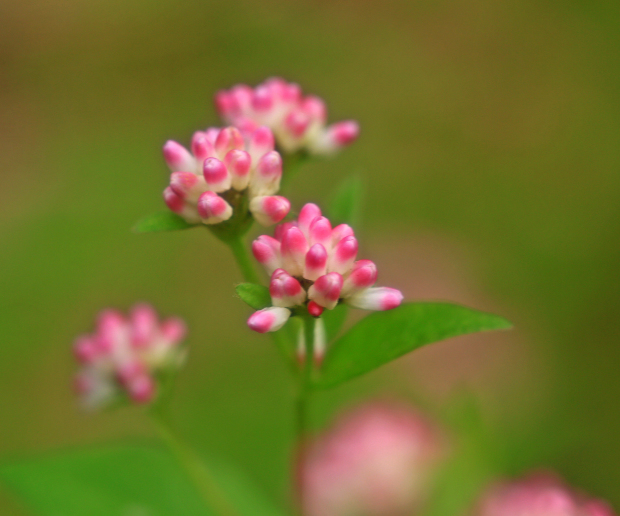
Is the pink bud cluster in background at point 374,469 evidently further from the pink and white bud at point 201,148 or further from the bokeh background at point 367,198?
the pink and white bud at point 201,148

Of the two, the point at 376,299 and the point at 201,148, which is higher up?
the point at 201,148

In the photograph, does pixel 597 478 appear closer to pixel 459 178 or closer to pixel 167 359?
pixel 459 178

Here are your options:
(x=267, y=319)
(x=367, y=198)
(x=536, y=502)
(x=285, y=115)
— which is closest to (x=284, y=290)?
(x=267, y=319)

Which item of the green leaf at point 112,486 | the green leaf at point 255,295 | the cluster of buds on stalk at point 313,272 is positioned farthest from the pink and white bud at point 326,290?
the green leaf at point 112,486

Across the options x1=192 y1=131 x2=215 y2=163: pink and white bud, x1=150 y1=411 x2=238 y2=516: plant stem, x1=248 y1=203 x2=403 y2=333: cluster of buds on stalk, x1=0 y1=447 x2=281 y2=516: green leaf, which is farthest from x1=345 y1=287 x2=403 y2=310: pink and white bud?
x1=0 y1=447 x2=281 y2=516: green leaf

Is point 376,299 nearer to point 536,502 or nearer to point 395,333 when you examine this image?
point 395,333

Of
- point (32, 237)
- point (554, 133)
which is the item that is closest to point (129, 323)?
point (32, 237)

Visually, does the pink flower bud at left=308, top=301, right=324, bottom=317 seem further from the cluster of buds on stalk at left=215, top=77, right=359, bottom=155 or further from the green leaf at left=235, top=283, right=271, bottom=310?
the cluster of buds on stalk at left=215, top=77, right=359, bottom=155
